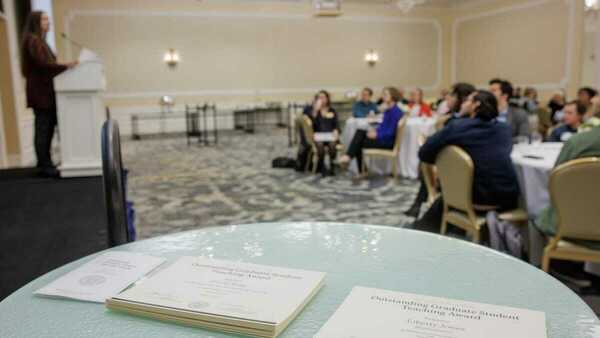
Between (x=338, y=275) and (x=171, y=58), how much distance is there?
43.8 ft

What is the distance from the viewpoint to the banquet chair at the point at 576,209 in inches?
98.2

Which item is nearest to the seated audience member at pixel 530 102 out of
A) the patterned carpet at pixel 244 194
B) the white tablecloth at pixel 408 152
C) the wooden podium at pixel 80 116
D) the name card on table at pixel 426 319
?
the white tablecloth at pixel 408 152

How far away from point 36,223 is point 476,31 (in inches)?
562

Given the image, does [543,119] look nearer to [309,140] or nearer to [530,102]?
[530,102]

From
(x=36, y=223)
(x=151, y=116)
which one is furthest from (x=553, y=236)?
(x=151, y=116)

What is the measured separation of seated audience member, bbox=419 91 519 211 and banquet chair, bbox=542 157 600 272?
67cm

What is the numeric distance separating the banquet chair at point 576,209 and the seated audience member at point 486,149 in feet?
2.20

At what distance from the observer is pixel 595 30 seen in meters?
11.1

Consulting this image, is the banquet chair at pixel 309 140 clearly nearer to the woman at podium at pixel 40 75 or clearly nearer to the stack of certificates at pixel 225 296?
the woman at podium at pixel 40 75

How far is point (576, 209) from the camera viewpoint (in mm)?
2559

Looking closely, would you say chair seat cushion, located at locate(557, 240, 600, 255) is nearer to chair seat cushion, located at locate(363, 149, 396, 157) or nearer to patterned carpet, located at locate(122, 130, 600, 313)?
patterned carpet, located at locate(122, 130, 600, 313)

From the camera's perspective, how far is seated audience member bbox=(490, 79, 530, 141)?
5.59 m

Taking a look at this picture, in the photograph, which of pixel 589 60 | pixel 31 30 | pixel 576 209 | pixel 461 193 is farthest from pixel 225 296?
pixel 589 60

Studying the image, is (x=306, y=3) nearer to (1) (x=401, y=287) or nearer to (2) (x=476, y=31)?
(2) (x=476, y=31)
